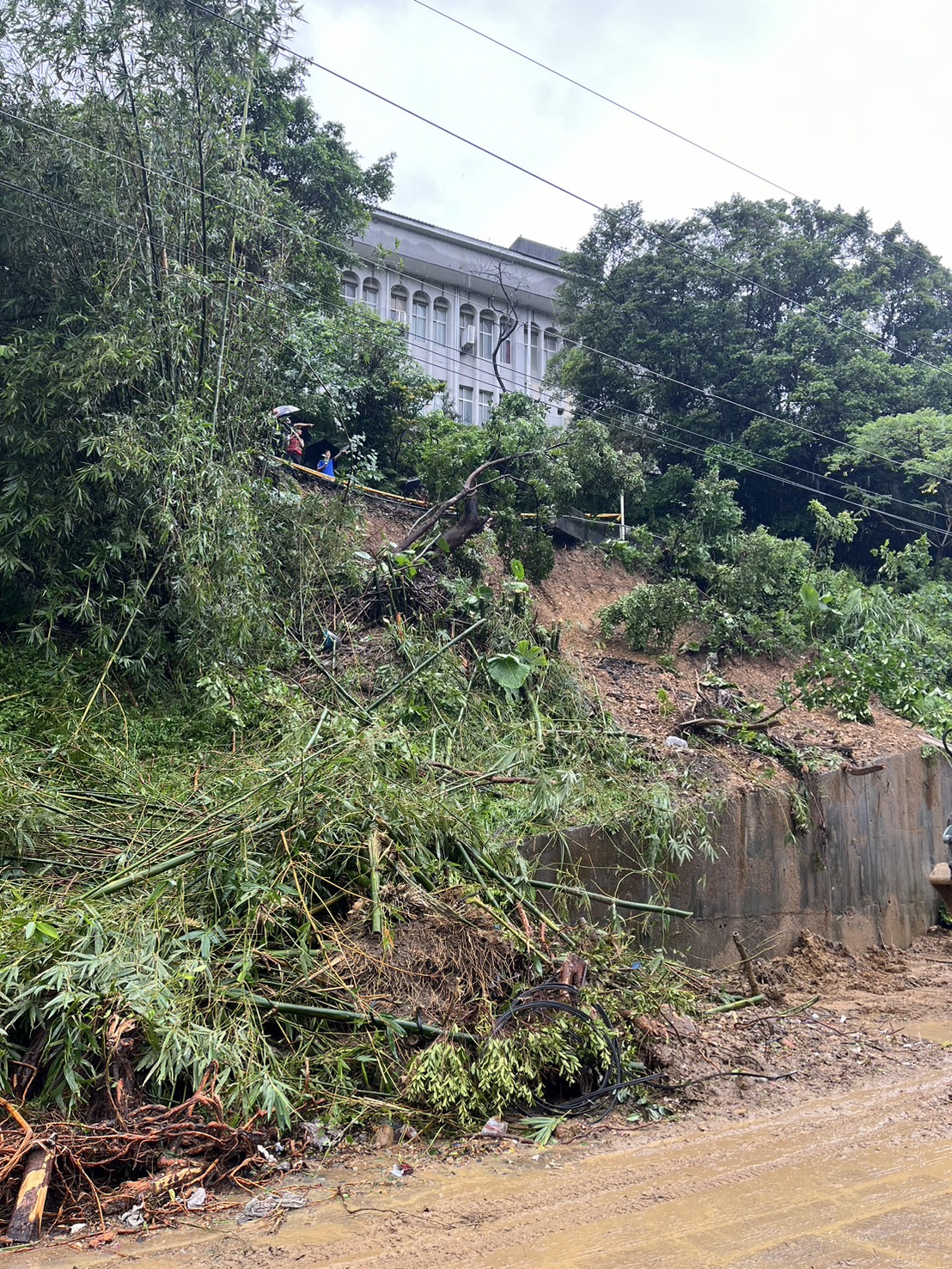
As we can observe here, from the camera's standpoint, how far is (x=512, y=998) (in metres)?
5.12

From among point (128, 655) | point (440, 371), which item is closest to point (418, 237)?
point (440, 371)

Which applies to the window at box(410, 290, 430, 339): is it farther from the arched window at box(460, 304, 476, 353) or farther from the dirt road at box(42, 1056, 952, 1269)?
the dirt road at box(42, 1056, 952, 1269)

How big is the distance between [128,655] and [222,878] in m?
3.64

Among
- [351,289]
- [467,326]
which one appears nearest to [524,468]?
[351,289]

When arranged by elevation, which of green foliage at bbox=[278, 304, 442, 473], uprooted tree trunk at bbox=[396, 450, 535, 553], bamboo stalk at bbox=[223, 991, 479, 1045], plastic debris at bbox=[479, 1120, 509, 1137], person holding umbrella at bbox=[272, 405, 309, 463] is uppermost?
green foliage at bbox=[278, 304, 442, 473]

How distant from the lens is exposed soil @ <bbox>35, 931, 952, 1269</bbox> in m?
3.40

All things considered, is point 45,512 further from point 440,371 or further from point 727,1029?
point 440,371

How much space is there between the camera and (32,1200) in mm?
3629

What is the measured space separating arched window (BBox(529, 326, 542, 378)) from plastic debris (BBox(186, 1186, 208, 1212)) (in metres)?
26.7

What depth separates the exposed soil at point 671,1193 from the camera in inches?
134

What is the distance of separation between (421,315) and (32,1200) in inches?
1001

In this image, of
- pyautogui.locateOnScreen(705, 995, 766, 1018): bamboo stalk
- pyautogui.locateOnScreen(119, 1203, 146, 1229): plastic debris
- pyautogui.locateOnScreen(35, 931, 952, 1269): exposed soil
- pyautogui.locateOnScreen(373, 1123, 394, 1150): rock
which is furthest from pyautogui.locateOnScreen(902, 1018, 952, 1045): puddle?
pyautogui.locateOnScreen(119, 1203, 146, 1229): plastic debris

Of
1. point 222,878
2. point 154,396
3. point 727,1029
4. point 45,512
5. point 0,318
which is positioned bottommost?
point 727,1029

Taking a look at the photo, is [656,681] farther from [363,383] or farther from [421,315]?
[421,315]
